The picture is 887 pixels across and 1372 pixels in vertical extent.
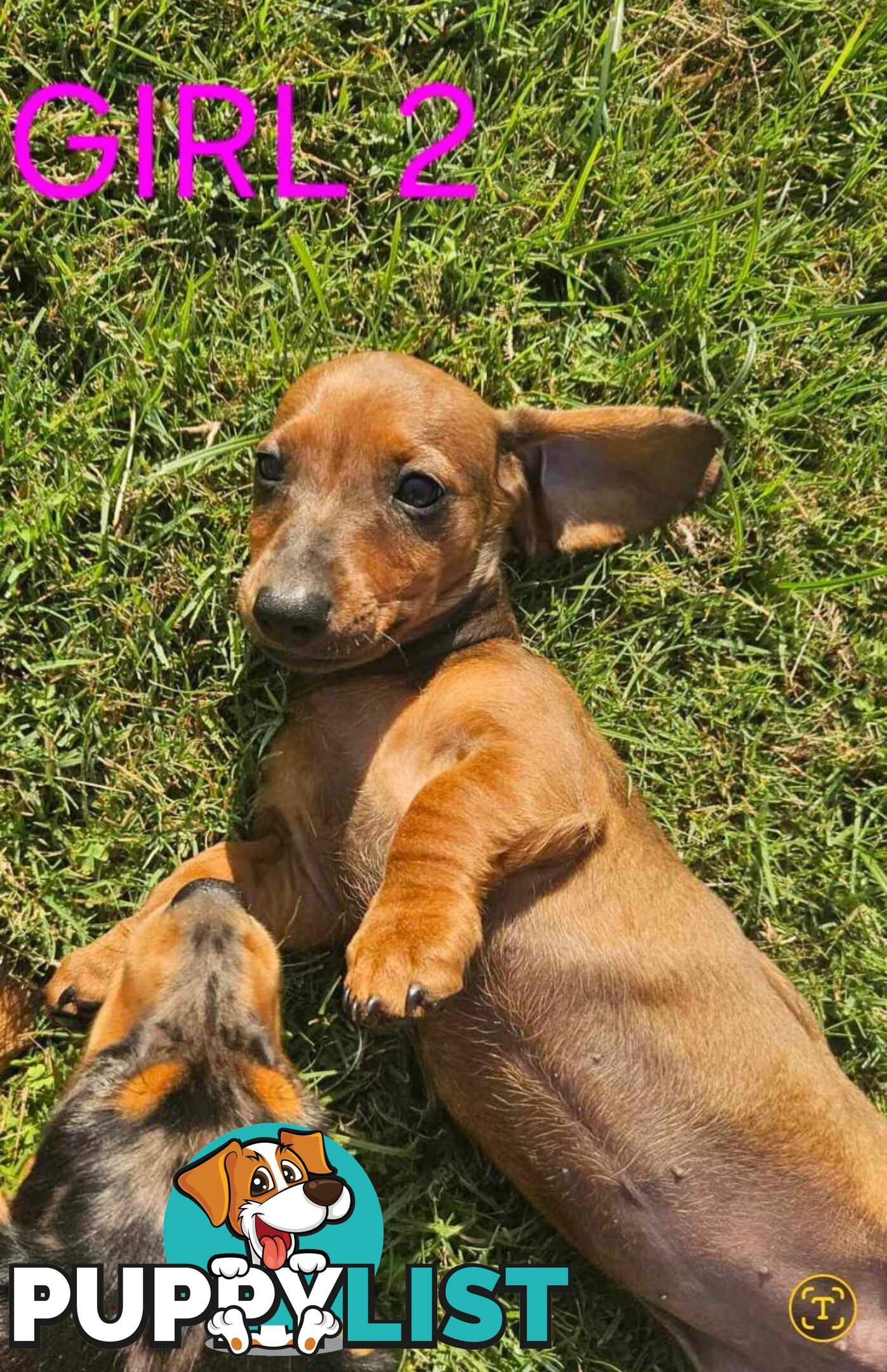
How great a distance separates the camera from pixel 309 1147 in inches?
125

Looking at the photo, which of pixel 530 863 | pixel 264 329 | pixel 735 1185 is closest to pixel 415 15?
pixel 264 329

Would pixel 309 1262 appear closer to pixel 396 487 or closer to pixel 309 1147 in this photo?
pixel 309 1147

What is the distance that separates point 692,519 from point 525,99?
1.63 metres

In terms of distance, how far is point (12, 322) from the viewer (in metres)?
4.38

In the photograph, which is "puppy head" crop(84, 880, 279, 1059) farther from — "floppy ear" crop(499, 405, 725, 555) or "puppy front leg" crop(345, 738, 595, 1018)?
"floppy ear" crop(499, 405, 725, 555)

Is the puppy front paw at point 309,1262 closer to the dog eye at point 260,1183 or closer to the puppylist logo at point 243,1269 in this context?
the puppylist logo at point 243,1269

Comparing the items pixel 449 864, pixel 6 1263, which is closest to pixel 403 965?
pixel 449 864

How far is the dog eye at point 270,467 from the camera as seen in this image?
366cm

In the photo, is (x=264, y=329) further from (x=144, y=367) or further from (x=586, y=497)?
(x=586, y=497)

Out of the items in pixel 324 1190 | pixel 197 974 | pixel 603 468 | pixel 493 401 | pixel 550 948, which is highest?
pixel 603 468

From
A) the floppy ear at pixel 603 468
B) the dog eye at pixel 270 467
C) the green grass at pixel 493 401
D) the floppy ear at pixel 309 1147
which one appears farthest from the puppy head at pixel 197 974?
the floppy ear at pixel 603 468

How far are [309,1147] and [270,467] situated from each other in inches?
73.3

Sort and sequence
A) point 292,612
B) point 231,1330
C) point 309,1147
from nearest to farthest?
point 231,1330
point 309,1147
point 292,612

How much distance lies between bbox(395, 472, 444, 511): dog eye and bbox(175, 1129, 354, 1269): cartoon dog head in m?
1.70
